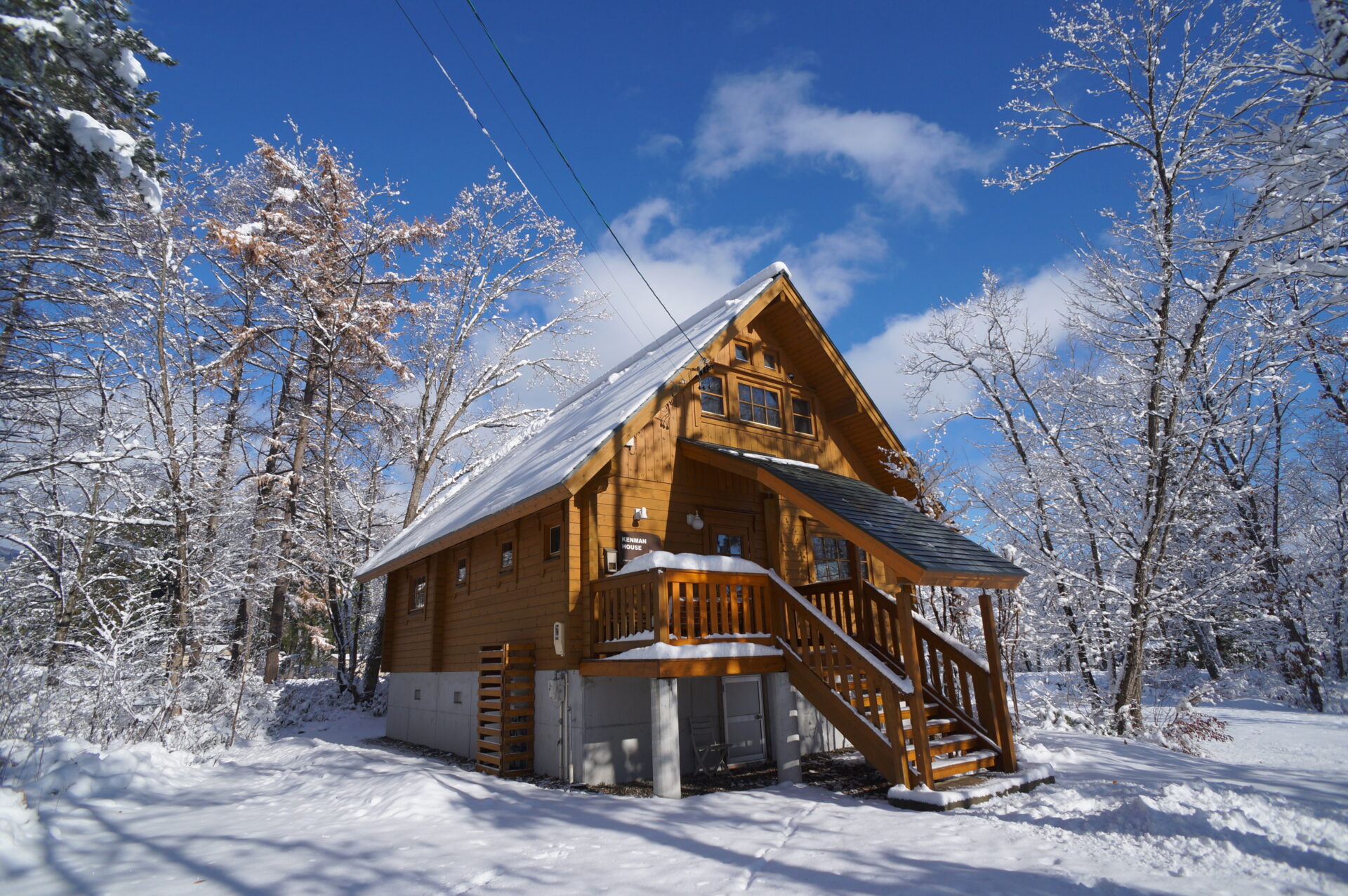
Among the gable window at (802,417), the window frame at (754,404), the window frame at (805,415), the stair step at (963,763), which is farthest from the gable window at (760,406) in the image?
the stair step at (963,763)

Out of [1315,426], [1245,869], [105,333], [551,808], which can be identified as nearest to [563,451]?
[551,808]

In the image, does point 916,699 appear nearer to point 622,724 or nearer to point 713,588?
point 713,588

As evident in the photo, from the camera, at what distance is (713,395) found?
12.2 m

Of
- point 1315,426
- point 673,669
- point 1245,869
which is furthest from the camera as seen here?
point 1315,426

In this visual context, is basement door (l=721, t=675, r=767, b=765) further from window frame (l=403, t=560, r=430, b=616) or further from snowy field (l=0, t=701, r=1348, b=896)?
window frame (l=403, t=560, r=430, b=616)

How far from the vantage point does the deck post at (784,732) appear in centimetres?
880

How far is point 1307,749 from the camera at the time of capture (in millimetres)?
13188

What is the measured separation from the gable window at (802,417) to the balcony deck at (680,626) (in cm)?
476

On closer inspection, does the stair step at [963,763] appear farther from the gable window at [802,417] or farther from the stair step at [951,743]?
the gable window at [802,417]

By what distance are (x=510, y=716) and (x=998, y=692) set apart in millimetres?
6820

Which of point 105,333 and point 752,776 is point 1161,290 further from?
point 105,333

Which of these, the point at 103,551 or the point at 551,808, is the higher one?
the point at 103,551

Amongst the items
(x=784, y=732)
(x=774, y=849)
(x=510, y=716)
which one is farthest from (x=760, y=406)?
(x=774, y=849)

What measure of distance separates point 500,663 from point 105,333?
859cm
